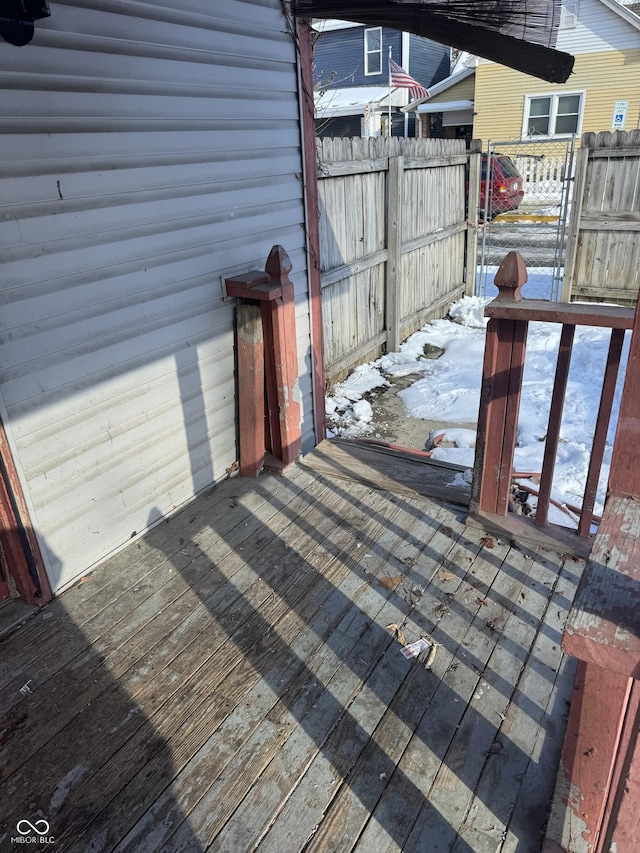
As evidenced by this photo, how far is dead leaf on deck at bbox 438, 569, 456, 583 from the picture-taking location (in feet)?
8.77

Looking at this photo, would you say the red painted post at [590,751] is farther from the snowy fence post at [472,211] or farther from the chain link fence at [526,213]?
the snowy fence post at [472,211]

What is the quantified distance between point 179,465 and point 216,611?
963 mm

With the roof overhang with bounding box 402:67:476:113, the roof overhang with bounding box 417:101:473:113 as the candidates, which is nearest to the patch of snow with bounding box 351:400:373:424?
the roof overhang with bounding box 402:67:476:113

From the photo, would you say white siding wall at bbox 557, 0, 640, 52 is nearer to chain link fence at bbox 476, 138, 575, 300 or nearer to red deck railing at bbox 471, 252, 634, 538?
chain link fence at bbox 476, 138, 575, 300

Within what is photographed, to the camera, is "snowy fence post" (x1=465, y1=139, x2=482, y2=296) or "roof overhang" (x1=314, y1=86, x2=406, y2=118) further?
"roof overhang" (x1=314, y1=86, x2=406, y2=118)

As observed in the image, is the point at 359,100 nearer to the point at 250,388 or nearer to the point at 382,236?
the point at 382,236

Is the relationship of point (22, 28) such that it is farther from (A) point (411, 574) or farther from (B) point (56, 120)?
(A) point (411, 574)

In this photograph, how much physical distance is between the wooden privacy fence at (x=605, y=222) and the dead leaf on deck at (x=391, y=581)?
6.67 meters

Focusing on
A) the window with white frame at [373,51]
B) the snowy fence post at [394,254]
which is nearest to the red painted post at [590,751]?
the snowy fence post at [394,254]

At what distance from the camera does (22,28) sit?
212 cm

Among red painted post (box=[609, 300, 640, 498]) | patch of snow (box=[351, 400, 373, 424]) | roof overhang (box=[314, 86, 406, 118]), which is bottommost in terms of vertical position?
patch of snow (box=[351, 400, 373, 424])

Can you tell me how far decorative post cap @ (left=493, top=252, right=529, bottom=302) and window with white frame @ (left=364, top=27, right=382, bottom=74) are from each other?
21043 mm

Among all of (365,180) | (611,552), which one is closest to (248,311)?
(611,552)

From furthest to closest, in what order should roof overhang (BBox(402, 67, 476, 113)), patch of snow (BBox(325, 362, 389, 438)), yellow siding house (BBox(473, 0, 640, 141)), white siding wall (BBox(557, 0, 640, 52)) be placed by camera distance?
1. roof overhang (BBox(402, 67, 476, 113))
2. yellow siding house (BBox(473, 0, 640, 141))
3. white siding wall (BBox(557, 0, 640, 52))
4. patch of snow (BBox(325, 362, 389, 438))
